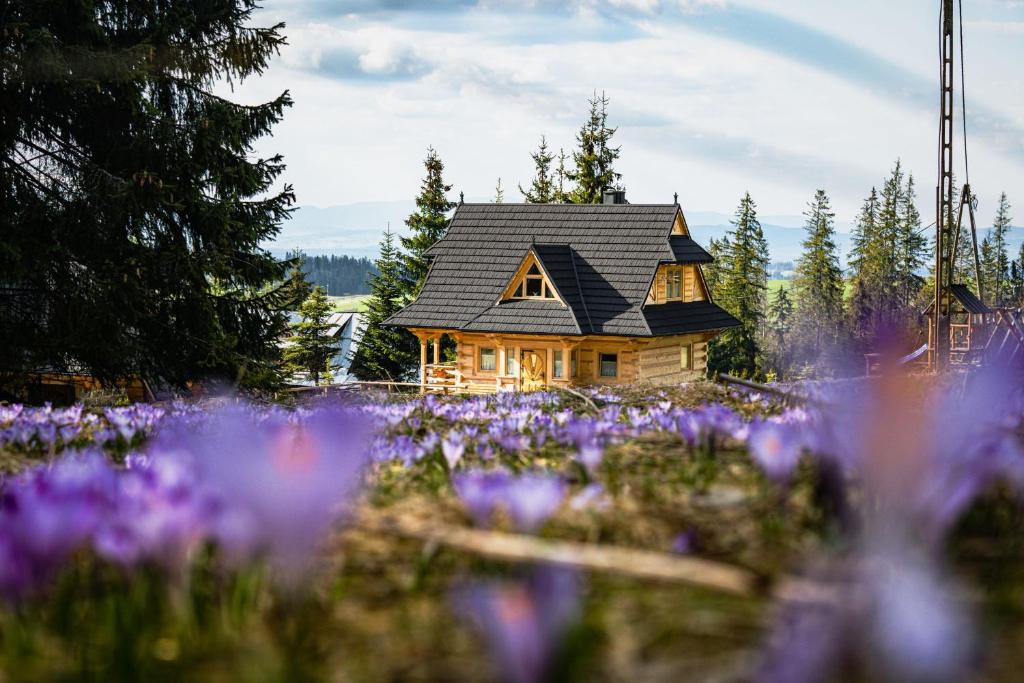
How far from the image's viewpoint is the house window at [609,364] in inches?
1464

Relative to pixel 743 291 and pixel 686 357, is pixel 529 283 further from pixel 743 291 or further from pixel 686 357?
pixel 743 291

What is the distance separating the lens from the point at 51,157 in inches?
822

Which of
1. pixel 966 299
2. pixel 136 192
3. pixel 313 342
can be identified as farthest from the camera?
pixel 313 342

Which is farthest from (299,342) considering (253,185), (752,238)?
(253,185)

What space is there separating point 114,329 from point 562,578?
2041 cm

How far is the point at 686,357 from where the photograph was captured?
4078 centimetres

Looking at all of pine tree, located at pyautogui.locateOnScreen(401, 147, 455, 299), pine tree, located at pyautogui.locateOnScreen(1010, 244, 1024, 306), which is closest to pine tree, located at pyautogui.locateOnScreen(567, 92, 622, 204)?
pine tree, located at pyautogui.locateOnScreen(401, 147, 455, 299)

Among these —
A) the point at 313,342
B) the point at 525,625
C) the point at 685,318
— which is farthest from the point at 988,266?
the point at 525,625

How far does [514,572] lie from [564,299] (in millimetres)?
35278

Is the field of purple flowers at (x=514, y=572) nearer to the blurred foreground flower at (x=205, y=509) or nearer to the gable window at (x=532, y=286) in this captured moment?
the blurred foreground flower at (x=205, y=509)

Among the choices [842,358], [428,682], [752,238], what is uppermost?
[752,238]

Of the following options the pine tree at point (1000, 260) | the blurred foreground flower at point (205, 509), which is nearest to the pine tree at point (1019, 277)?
the pine tree at point (1000, 260)

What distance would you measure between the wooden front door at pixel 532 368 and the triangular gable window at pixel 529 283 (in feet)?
6.60

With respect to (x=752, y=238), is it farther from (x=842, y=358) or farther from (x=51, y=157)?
(x=842, y=358)
